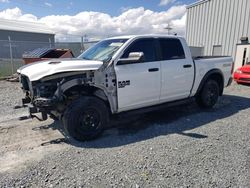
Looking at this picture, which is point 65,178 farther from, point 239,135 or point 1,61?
point 1,61

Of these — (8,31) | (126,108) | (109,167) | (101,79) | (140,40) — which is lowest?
(109,167)

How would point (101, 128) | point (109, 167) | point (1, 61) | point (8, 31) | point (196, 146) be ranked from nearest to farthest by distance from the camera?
point (109, 167)
point (196, 146)
point (101, 128)
point (1, 61)
point (8, 31)

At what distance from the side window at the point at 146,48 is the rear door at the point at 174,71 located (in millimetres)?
240

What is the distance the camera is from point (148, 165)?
126 inches

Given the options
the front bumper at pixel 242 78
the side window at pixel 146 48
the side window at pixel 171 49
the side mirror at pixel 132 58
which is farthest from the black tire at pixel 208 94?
the front bumper at pixel 242 78

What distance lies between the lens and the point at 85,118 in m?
3.98

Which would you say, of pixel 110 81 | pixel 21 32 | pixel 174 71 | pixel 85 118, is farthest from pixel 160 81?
pixel 21 32

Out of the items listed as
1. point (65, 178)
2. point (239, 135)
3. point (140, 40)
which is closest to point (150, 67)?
point (140, 40)

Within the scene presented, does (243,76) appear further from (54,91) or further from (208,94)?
(54,91)

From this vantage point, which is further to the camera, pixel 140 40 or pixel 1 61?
pixel 1 61

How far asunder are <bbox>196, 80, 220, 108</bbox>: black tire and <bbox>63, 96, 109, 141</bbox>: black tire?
9.68 ft

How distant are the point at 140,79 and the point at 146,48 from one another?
0.73 metres

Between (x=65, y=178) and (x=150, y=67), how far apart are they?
270cm

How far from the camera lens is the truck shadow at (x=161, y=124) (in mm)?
4095
